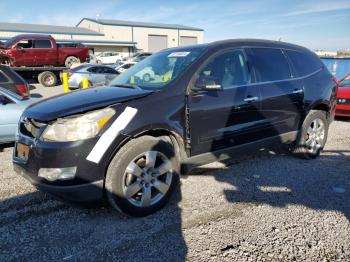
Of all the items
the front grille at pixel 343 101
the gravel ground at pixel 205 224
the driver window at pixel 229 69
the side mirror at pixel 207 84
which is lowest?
the gravel ground at pixel 205 224

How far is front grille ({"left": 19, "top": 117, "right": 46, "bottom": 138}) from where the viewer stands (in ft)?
9.59

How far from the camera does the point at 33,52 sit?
55.1ft

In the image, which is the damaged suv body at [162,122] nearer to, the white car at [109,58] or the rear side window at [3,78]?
Result: the rear side window at [3,78]

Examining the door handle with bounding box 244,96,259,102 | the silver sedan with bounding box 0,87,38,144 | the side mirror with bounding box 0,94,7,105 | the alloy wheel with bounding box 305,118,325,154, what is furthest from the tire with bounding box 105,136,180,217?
the side mirror with bounding box 0,94,7,105

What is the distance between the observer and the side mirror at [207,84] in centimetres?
339

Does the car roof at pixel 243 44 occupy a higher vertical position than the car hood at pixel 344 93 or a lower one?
higher

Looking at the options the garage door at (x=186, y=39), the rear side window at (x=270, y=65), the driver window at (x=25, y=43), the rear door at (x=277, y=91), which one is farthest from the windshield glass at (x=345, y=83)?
the garage door at (x=186, y=39)

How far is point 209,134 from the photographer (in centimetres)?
360

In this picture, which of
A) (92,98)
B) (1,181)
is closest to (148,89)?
(92,98)

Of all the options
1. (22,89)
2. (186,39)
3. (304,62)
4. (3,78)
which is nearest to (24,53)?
(3,78)

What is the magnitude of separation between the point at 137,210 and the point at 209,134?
1.19 meters

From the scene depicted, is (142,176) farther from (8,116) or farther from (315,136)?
(8,116)

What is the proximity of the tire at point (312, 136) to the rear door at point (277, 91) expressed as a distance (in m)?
0.25

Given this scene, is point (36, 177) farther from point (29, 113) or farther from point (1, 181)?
point (1, 181)
